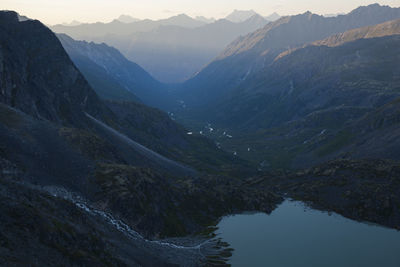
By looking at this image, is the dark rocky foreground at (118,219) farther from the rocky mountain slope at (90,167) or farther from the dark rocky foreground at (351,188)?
the dark rocky foreground at (351,188)

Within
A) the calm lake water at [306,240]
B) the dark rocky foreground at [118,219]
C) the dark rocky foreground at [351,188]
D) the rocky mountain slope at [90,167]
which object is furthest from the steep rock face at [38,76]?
the dark rocky foreground at [351,188]

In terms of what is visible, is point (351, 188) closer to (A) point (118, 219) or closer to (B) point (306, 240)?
(B) point (306, 240)

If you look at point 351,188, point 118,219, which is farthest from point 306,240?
point 118,219

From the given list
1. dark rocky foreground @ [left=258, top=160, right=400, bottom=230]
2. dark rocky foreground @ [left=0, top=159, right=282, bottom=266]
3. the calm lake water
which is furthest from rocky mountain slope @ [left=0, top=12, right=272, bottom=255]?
dark rocky foreground @ [left=258, top=160, right=400, bottom=230]

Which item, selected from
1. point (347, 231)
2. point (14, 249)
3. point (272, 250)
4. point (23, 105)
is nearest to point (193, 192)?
point (272, 250)

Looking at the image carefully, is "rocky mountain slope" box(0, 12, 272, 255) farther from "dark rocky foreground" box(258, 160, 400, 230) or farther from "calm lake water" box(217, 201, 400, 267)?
"dark rocky foreground" box(258, 160, 400, 230)

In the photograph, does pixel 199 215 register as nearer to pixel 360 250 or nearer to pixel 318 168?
pixel 360 250
